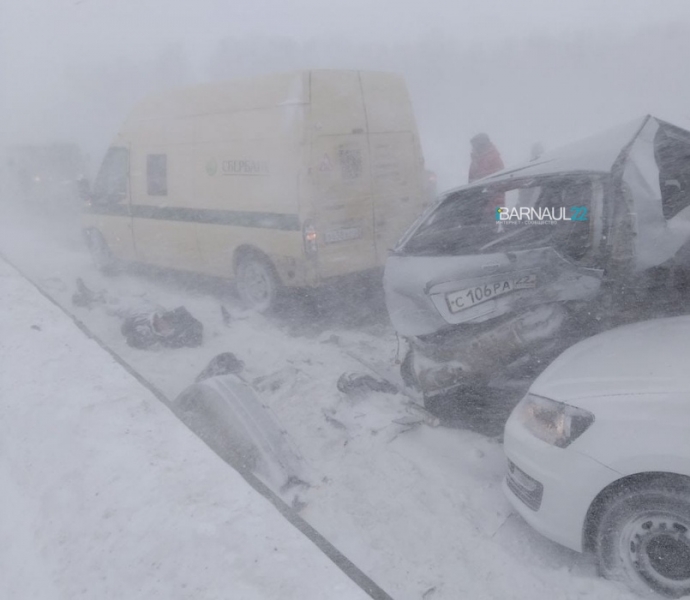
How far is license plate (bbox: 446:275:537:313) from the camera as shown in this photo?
3977 mm

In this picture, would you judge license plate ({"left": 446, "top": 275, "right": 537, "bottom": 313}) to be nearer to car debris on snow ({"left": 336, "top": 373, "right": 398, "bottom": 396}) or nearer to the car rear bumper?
the car rear bumper

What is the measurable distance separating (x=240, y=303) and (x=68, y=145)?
42.3 feet

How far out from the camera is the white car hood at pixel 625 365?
111 inches

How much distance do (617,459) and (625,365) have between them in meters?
0.53

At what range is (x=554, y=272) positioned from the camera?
3.88m

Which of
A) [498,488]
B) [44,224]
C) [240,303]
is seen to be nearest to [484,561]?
[498,488]

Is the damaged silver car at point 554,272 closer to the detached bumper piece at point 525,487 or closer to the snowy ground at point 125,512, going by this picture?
the detached bumper piece at point 525,487

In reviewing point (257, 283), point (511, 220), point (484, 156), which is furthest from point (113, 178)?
point (511, 220)

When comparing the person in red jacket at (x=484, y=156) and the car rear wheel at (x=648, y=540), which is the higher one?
the person in red jacket at (x=484, y=156)

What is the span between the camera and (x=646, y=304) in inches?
152

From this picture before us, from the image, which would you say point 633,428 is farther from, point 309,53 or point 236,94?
point 309,53

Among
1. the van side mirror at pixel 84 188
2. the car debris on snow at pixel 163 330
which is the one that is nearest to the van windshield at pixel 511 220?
the car debris on snow at pixel 163 330

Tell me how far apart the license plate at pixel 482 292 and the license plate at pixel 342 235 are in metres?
2.59

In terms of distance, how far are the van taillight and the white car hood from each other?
3284mm
